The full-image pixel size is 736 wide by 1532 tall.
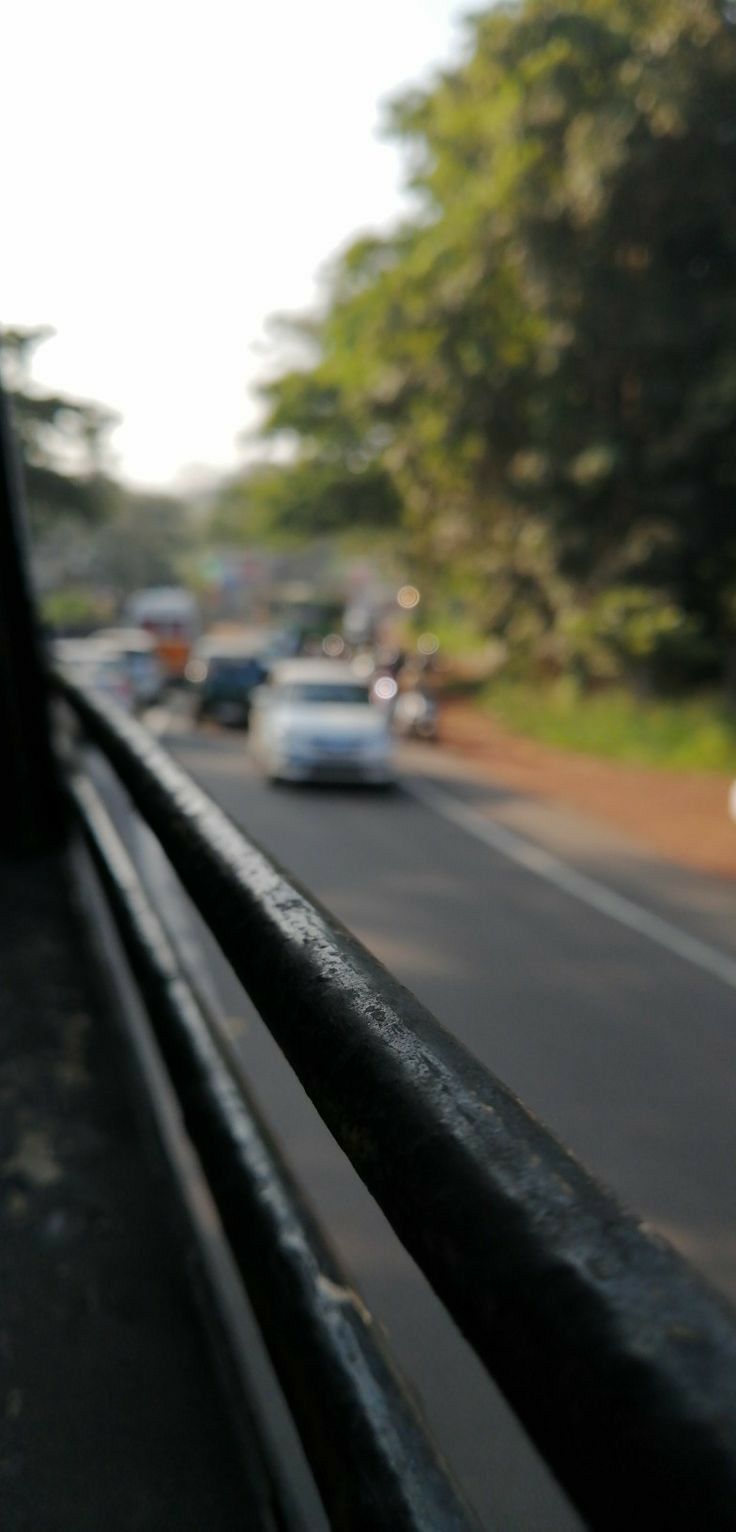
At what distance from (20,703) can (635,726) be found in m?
19.5

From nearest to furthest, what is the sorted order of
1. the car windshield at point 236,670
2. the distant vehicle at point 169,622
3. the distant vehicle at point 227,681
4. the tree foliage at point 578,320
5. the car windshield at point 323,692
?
the car windshield at point 323,692
the tree foliage at point 578,320
the distant vehicle at point 227,681
the car windshield at point 236,670
the distant vehicle at point 169,622

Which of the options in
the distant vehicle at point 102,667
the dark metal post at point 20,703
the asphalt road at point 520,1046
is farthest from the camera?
the distant vehicle at point 102,667

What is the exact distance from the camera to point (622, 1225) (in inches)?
33.0

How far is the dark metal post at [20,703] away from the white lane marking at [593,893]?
3.31 metres

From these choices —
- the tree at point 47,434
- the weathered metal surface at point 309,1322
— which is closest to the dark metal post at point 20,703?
the tree at point 47,434

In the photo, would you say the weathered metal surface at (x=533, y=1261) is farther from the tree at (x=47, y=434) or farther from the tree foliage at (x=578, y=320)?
the tree foliage at (x=578, y=320)

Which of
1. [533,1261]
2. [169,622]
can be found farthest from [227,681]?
[533,1261]

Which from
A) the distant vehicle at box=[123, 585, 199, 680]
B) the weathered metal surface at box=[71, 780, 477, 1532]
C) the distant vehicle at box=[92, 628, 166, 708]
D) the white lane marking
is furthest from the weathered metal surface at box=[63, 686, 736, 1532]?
the distant vehicle at box=[123, 585, 199, 680]

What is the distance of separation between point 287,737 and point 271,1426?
13.1 m

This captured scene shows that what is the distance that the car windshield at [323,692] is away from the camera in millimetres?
18875

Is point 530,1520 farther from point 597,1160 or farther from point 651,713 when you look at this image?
point 651,713

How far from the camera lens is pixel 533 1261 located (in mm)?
838

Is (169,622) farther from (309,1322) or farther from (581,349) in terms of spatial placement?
(309,1322)

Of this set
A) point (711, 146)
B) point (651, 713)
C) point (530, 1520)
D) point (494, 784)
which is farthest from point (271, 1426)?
point (651, 713)
